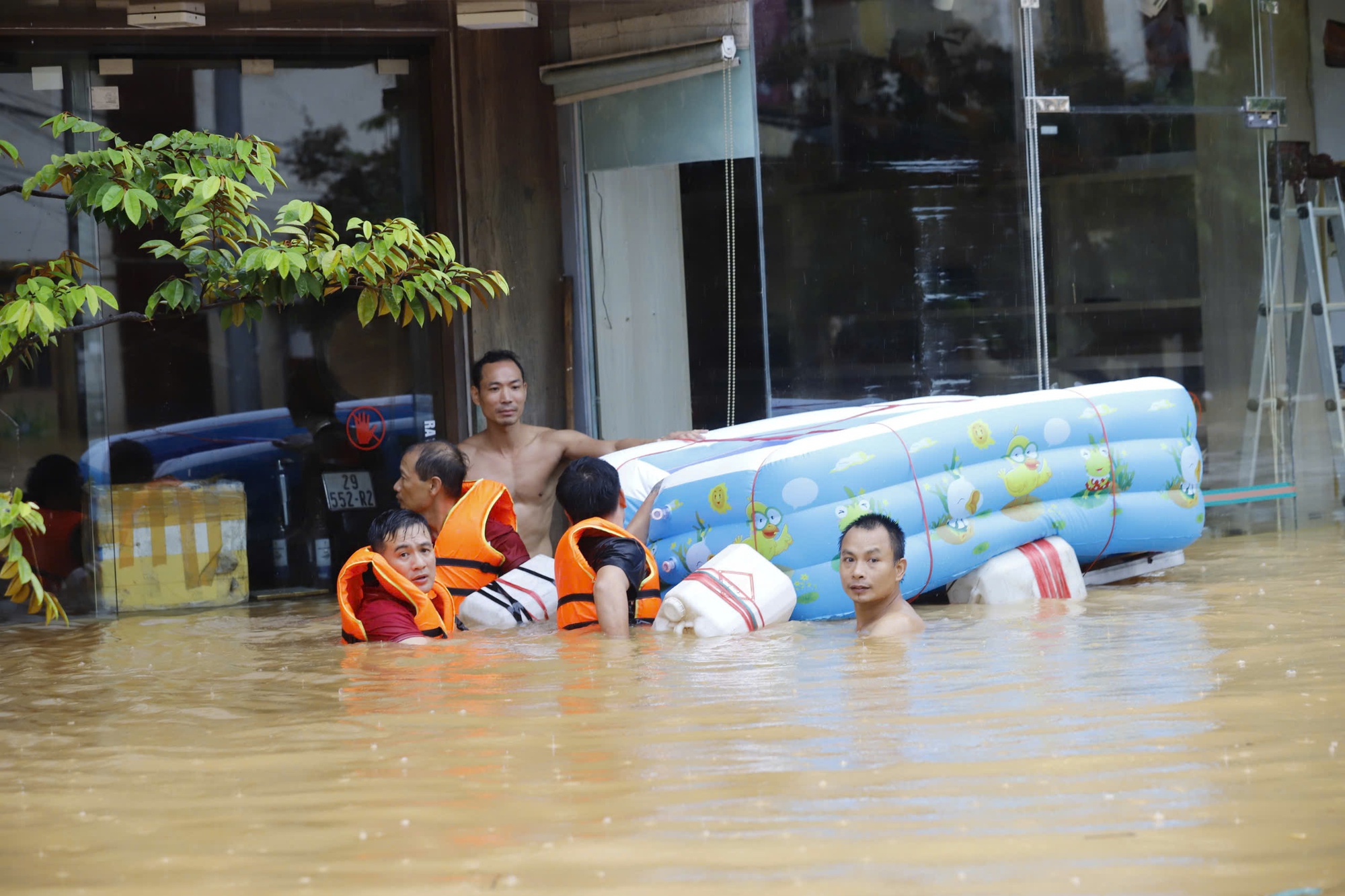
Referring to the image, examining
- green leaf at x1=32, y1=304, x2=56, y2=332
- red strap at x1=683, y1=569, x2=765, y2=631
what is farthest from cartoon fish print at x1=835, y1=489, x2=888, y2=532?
green leaf at x1=32, y1=304, x2=56, y2=332

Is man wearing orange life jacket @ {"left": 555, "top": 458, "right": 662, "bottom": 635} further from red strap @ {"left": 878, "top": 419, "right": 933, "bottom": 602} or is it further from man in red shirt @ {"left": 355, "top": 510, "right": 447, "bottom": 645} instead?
red strap @ {"left": 878, "top": 419, "right": 933, "bottom": 602}

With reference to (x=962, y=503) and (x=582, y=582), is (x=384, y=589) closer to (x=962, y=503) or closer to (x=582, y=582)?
(x=582, y=582)

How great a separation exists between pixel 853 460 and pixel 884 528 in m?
0.63

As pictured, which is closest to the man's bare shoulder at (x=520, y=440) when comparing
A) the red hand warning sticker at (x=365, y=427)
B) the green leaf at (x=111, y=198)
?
the red hand warning sticker at (x=365, y=427)

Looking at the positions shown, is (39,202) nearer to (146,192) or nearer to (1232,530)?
(146,192)

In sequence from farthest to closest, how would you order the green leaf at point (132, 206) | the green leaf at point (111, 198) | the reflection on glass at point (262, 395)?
the reflection on glass at point (262, 395)
the green leaf at point (111, 198)
the green leaf at point (132, 206)

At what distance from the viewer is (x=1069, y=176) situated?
27.5ft

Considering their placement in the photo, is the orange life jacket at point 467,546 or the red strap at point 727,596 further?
the orange life jacket at point 467,546

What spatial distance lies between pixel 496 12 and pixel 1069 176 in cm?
350

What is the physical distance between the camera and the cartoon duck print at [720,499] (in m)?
5.96

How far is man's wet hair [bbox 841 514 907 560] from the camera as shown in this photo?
17.5ft

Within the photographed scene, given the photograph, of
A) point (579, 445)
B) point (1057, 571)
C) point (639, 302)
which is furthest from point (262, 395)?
point (1057, 571)

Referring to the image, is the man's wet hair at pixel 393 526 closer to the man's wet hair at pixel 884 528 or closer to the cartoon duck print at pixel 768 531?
the cartoon duck print at pixel 768 531

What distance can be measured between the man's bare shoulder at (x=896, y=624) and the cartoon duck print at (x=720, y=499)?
0.89 m
